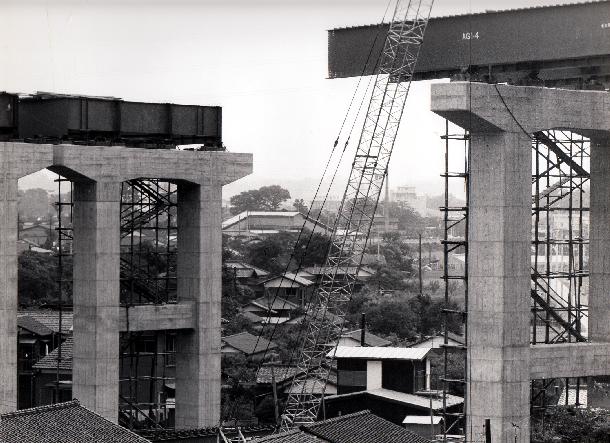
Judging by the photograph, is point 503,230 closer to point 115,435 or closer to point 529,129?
point 529,129

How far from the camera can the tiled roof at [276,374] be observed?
199 ft

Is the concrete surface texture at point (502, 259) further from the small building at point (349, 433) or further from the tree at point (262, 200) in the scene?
the tree at point (262, 200)

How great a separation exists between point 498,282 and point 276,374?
23200 mm

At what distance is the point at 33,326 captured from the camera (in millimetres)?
64812

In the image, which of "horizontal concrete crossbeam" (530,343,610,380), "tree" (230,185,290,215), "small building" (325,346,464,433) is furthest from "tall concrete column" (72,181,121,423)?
"tree" (230,185,290,215)

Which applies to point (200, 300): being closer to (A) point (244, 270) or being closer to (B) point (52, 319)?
(B) point (52, 319)

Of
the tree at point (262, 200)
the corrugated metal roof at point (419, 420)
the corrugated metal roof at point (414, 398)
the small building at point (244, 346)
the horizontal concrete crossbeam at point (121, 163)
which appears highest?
the tree at point (262, 200)

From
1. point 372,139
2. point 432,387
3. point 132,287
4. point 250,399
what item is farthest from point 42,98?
point 432,387

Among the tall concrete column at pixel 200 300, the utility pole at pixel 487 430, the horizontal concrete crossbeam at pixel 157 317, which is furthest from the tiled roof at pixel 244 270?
the utility pole at pixel 487 430

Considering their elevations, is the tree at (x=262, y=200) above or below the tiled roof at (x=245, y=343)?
above

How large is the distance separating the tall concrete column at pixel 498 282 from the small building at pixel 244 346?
29.8m

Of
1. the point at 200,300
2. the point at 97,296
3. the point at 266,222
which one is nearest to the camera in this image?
the point at 97,296

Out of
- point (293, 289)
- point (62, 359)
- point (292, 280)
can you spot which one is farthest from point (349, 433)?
point (293, 289)

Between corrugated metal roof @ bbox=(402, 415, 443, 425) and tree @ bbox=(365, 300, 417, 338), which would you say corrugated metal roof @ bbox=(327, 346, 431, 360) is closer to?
corrugated metal roof @ bbox=(402, 415, 443, 425)
